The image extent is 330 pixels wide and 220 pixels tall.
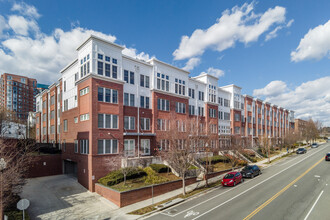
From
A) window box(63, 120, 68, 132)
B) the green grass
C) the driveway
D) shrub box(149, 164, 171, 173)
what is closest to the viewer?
the green grass

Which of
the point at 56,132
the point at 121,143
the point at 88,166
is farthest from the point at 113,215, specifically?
the point at 56,132

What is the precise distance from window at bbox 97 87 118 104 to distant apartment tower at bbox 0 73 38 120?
123 metres

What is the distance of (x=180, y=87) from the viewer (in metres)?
38.2

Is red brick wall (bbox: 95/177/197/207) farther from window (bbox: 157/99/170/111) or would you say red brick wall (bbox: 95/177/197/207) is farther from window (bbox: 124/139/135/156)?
window (bbox: 157/99/170/111)

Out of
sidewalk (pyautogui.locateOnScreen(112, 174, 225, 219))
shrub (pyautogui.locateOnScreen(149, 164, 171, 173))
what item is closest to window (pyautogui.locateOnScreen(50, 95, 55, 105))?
shrub (pyautogui.locateOnScreen(149, 164, 171, 173))

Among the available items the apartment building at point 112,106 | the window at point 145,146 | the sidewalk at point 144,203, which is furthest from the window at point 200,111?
the sidewalk at point 144,203

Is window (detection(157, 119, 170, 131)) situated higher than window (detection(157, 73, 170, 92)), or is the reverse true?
window (detection(157, 73, 170, 92))

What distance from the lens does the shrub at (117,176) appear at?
23.1m

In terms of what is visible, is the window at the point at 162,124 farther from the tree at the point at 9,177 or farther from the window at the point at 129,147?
the tree at the point at 9,177

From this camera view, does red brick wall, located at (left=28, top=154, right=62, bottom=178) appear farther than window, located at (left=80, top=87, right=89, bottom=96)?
Yes

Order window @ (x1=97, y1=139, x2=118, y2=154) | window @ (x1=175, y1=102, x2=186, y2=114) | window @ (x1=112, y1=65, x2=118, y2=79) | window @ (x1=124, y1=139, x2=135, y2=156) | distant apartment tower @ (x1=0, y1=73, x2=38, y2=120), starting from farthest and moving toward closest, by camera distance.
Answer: distant apartment tower @ (x1=0, y1=73, x2=38, y2=120), window @ (x1=175, y1=102, x2=186, y2=114), window @ (x1=124, y1=139, x2=135, y2=156), window @ (x1=112, y1=65, x2=118, y2=79), window @ (x1=97, y1=139, x2=118, y2=154)

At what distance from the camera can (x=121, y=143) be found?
27.2 meters

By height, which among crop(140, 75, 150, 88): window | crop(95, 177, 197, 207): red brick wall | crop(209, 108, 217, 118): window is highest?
crop(140, 75, 150, 88): window

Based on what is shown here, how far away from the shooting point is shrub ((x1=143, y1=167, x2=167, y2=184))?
78.2 feet
